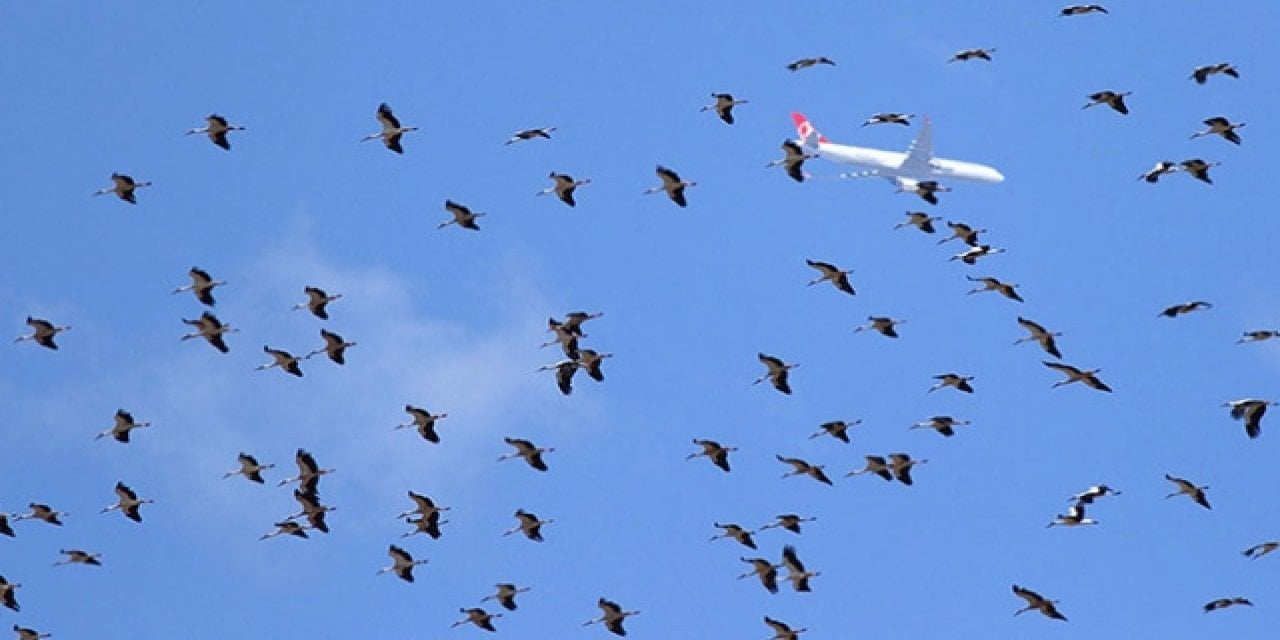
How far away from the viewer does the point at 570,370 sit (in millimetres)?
96375

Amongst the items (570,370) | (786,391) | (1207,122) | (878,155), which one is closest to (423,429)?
(570,370)

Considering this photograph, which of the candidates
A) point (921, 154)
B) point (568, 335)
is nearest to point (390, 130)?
point (568, 335)

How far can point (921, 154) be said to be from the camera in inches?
7298

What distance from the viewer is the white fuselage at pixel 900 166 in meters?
186

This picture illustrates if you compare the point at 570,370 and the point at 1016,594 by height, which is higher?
the point at 570,370

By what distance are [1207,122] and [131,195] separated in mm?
36868

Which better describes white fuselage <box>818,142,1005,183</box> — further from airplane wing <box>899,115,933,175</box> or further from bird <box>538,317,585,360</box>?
bird <box>538,317,585,360</box>

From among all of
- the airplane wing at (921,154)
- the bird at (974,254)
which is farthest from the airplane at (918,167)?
the bird at (974,254)

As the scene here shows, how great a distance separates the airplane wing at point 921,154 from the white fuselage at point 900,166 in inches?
2.6

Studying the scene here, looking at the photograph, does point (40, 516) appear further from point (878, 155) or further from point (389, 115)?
point (878, 155)

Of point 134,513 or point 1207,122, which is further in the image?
point 134,513

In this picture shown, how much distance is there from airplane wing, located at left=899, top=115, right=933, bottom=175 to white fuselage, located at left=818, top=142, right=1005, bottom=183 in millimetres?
66

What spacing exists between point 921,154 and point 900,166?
2.73m

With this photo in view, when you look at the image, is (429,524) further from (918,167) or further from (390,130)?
(918,167)
